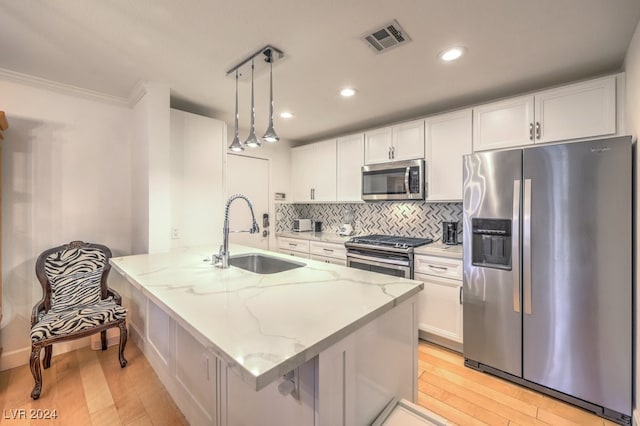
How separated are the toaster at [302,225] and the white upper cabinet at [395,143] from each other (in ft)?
4.69

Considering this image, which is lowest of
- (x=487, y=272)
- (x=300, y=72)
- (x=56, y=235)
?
(x=487, y=272)

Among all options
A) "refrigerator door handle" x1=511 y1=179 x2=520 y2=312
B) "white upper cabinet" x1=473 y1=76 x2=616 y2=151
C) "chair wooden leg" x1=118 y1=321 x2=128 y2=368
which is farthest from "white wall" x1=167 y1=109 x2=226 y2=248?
"white upper cabinet" x1=473 y1=76 x2=616 y2=151

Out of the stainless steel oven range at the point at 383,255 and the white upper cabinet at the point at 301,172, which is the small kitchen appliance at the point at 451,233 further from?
the white upper cabinet at the point at 301,172

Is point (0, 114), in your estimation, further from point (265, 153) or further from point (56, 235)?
point (265, 153)

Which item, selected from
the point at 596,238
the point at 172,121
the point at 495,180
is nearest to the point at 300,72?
the point at 172,121

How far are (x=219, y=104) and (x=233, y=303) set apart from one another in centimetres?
226

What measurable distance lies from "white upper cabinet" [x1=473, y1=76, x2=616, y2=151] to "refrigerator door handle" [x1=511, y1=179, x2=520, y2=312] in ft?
1.99

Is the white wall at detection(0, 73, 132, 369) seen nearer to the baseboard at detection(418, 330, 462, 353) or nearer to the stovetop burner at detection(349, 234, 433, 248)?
the stovetop burner at detection(349, 234, 433, 248)

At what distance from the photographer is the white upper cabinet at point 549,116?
6.55 ft

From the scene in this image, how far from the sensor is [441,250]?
2.57 m

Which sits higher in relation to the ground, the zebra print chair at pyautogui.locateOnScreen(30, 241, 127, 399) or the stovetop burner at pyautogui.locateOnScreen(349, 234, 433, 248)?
the stovetop burner at pyautogui.locateOnScreen(349, 234, 433, 248)

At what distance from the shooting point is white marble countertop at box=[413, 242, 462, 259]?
2465mm

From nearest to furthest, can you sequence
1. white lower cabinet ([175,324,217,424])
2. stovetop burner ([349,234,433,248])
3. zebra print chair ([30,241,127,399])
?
white lower cabinet ([175,324,217,424])
zebra print chair ([30,241,127,399])
stovetop burner ([349,234,433,248])

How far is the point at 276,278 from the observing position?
1.55m
